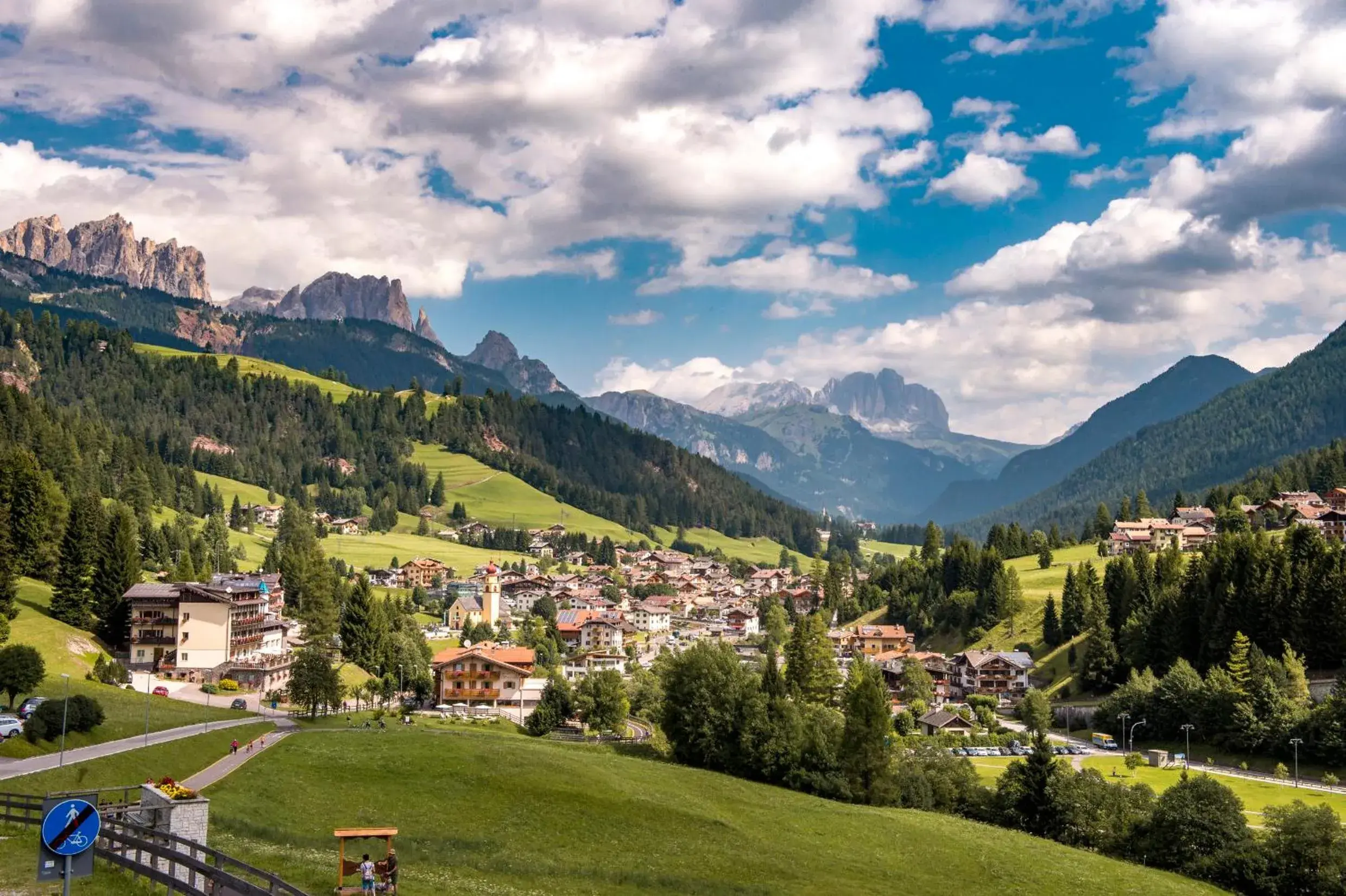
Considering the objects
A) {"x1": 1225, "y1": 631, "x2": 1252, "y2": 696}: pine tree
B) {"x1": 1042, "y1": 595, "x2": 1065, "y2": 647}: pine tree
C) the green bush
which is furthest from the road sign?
{"x1": 1042, "y1": 595, "x2": 1065, "y2": 647}: pine tree

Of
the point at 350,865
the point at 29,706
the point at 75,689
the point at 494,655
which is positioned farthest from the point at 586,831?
the point at 494,655

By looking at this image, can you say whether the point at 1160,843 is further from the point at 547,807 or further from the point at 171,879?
the point at 171,879

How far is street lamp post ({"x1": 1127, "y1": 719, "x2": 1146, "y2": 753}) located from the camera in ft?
362

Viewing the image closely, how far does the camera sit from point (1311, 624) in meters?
114

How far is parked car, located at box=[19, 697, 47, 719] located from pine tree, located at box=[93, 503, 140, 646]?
40207 mm

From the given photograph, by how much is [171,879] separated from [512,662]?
11063 cm

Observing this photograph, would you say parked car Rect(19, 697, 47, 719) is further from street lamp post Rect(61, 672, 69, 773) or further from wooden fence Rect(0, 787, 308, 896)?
wooden fence Rect(0, 787, 308, 896)

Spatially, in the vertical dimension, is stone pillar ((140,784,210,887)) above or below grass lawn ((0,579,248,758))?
above

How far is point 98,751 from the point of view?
54469 mm

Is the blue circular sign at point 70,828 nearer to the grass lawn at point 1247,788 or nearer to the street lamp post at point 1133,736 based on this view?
A: the grass lawn at point 1247,788

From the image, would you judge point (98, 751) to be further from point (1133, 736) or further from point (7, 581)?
point (1133, 736)

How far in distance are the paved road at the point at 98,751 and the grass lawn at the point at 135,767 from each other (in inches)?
31.8

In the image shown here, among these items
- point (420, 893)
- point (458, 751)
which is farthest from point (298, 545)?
point (420, 893)

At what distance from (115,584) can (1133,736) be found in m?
107
